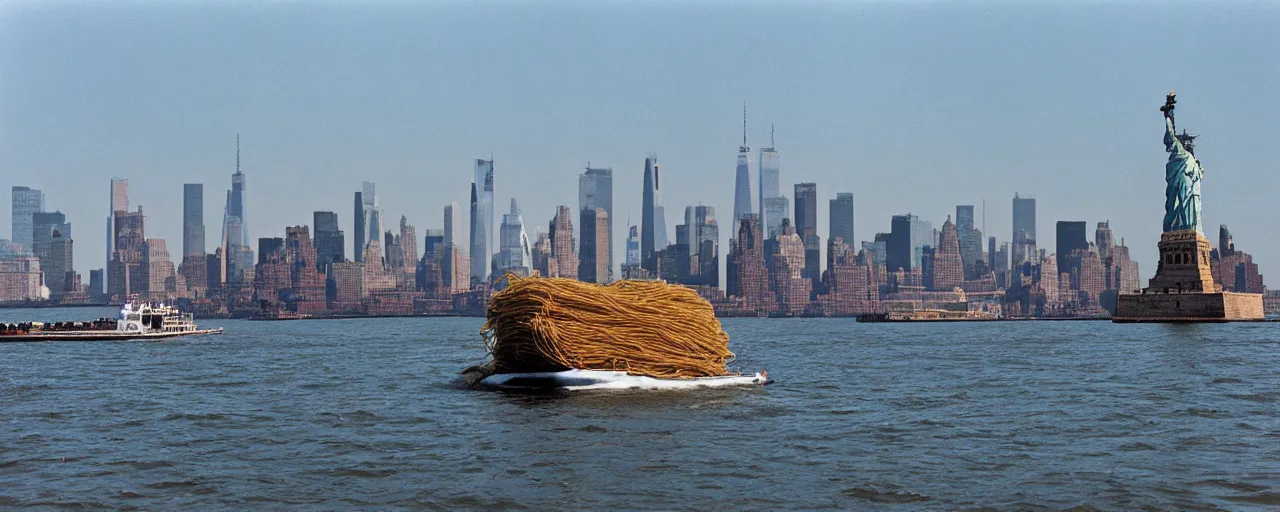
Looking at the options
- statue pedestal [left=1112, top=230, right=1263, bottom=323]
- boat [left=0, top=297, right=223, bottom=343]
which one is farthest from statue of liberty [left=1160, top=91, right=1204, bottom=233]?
boat [left=0, top=297, right=223, bottom=343]

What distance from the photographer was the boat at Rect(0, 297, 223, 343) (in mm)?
67250

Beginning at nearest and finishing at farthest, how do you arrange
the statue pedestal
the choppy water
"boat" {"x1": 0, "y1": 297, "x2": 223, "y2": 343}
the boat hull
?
the choppy water < the boat hull < "boat" {"x1": 0, "y1": 297, "x2": 223, "y2": 343} < the statue pedestal

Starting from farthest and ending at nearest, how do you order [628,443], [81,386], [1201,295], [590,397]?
[1201,295] < [81,386] < [590,397] < [628,443]

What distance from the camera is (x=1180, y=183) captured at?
10194 centimetres

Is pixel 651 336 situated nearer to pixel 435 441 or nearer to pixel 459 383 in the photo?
pixel 459 383

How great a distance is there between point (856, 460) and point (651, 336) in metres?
10.1

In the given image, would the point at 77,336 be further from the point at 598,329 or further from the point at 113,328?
the point at 598,329

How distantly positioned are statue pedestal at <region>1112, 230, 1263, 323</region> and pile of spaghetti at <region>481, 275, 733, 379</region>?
87046 millimetres

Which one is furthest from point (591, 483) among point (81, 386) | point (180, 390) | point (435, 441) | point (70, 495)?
Result: point (81, 386)

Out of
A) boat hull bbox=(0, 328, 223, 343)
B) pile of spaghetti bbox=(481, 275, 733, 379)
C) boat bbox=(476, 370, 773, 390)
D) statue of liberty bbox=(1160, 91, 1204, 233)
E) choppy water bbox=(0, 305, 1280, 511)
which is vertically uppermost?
statue of liberty bbox=(1160, 91, 1204, 233)

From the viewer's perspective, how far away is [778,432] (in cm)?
1816

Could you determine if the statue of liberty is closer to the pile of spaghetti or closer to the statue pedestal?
the statue pedestal

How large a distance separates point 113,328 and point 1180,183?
91.3 metres

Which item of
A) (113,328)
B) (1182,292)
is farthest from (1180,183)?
(113,328)
